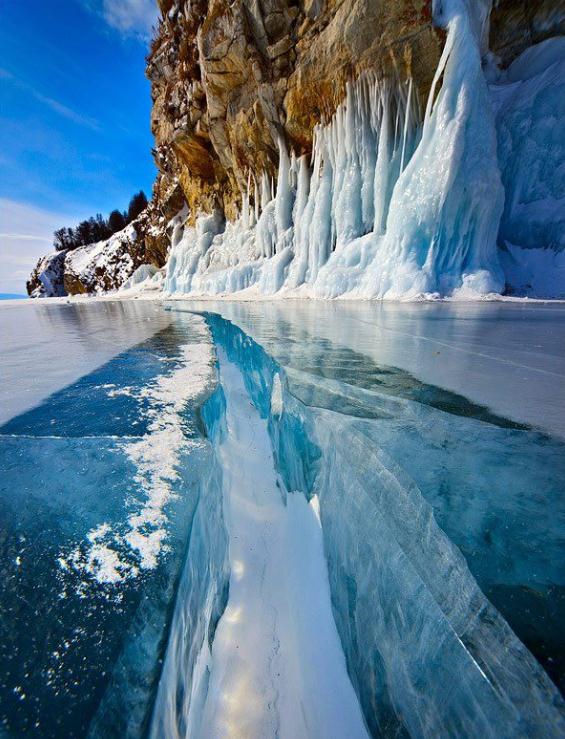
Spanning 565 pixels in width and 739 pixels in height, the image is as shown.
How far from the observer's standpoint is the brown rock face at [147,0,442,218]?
27.7 ft

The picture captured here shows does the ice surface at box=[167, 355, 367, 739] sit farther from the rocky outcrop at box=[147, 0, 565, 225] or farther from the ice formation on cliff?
the rocky outcrop at box=[147, 0, 565, 225]

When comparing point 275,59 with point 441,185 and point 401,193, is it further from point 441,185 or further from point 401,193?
point 441,185

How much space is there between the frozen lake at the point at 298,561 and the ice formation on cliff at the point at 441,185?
289 inches

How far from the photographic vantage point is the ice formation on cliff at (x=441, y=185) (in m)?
7.61

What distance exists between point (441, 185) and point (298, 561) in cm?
903

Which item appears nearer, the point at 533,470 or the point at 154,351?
the point at 533,470

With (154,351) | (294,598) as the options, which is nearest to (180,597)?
(294,598)

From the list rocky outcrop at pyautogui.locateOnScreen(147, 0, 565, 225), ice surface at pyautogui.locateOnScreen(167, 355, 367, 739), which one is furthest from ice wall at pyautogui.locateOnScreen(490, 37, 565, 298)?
ice surface at pyautogui.locateOnScreen(167, 355, 367, 739)

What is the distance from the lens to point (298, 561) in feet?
4.60

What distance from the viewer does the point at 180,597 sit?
682 millimetres

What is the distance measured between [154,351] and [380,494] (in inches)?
110

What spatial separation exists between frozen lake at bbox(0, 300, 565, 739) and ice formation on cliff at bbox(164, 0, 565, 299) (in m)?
7.34

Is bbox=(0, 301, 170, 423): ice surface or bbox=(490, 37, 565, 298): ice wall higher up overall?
bbox=(490, 37, 565, 298): ice wall

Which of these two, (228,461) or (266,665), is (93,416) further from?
(266,665)
